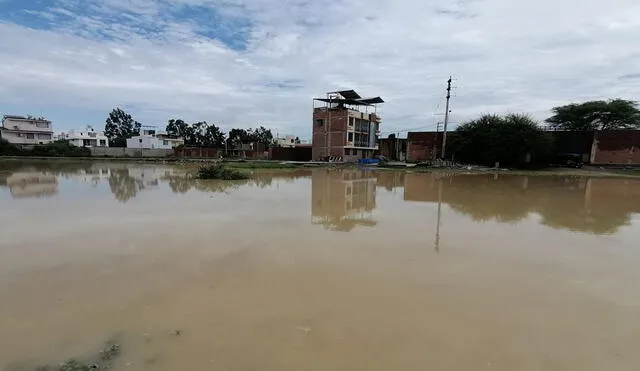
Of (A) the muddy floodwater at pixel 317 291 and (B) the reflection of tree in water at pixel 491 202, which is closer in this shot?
(A) the muddy floodwater at pixel 317 291

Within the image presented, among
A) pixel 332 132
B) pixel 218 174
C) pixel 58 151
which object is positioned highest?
pixel 332 132

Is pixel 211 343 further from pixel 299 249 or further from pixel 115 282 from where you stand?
pixel 299 249

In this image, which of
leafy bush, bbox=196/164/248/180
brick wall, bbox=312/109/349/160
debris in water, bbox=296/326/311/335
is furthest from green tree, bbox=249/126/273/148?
debris in water, bbox=296/326/311/335

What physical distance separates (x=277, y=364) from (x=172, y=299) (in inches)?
81.0

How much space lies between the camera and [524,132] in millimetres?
34188

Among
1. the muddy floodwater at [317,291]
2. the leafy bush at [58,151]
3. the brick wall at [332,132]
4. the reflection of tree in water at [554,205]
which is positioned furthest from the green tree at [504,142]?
the leafy bush at [58,151]

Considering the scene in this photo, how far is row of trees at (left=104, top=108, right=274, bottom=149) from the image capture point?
6469cm

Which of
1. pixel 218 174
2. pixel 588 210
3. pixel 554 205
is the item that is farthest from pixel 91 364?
pixel 218 174

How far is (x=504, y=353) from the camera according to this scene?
12.4 ft

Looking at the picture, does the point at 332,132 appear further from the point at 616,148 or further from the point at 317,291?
the point at 317,291

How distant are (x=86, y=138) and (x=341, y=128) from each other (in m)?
53.7

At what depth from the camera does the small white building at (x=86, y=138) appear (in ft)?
226

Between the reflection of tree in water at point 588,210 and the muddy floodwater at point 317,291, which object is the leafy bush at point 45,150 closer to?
the muddy floodwater at point 317,291

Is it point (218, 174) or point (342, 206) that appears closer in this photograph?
point (342, 206)
